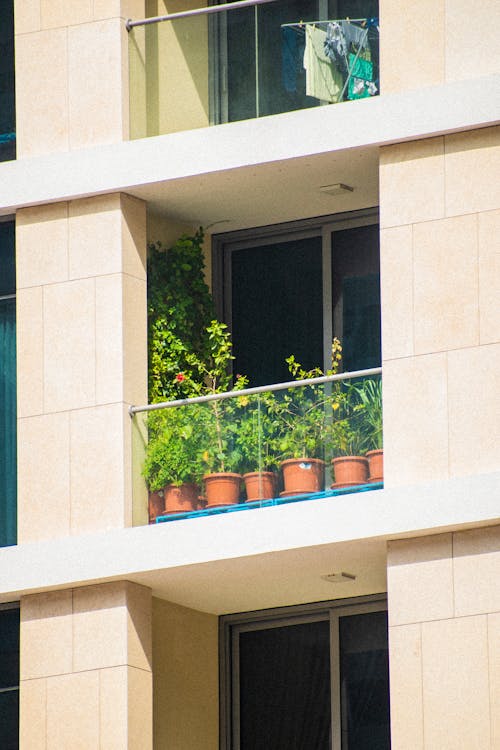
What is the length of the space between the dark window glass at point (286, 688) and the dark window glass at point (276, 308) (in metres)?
2.87

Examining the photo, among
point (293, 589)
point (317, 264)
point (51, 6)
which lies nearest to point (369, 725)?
point (293, 589)

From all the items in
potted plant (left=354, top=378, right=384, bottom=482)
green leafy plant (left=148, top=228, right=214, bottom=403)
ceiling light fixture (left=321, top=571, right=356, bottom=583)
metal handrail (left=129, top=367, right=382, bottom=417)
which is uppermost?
green leafy plant (left=148, top=228, right=214, bottom=403)

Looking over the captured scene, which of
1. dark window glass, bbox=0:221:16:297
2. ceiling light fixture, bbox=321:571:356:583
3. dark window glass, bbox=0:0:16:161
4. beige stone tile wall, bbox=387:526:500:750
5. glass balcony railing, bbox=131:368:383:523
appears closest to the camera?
beige stone tile wall, bbox=387:526:500:750

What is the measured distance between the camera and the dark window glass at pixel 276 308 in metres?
28.1

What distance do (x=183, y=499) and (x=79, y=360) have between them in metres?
1.83

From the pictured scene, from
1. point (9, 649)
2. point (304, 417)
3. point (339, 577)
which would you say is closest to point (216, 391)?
point (304, 417)

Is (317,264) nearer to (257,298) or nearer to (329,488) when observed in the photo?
(257,298)

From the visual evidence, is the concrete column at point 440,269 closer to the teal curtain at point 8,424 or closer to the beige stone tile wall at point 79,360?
the beige stone tile wall at point 79,360

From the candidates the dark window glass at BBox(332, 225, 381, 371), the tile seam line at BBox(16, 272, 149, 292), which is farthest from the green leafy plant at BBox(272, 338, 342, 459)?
the tile seam line at BBox(16, 272, 149, 292)

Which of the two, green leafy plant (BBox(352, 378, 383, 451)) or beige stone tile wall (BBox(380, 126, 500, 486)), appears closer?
beige stone tile wall (BBox(380, 126, 500, 486))

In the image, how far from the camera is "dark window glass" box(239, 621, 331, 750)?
1085 inches

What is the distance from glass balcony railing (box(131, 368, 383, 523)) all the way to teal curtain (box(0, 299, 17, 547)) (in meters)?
1.55

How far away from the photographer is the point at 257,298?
93.9 feet

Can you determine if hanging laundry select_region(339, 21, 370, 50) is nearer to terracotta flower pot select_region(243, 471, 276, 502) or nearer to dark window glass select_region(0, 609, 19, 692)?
terracotta flower pot select_region(243, 471, 276, 502)
